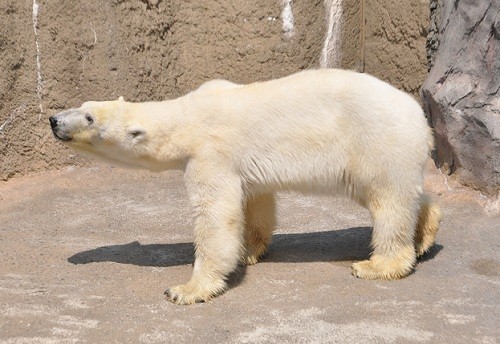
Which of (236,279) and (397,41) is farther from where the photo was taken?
(397,41)

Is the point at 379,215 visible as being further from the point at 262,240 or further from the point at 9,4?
the point at 9,4

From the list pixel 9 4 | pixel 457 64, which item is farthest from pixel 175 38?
pixel 457 64

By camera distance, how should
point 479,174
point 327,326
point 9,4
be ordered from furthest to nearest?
point 9,4, point 479,174, point 327,326

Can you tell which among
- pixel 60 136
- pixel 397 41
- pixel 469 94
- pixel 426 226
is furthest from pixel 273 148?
pixel 397 41

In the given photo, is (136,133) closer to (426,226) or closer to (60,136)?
(60,136)

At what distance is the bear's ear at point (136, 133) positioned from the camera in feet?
14.6

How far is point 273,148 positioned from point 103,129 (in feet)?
3.47

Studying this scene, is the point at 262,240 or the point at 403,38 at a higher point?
the point at 403,38

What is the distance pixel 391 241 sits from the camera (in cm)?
451

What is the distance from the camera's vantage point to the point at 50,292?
175 inches

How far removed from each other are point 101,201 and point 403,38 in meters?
3.58

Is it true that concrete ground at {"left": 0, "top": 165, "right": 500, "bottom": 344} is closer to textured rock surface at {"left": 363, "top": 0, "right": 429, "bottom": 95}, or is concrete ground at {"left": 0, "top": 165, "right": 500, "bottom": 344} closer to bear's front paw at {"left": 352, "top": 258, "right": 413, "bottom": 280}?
bear's front paw at {"left": 352, "top": 258, "right": 413, "bottom": 280}

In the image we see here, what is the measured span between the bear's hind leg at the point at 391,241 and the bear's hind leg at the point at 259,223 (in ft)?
2.24

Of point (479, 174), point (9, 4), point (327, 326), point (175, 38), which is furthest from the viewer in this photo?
point (175, 38)
